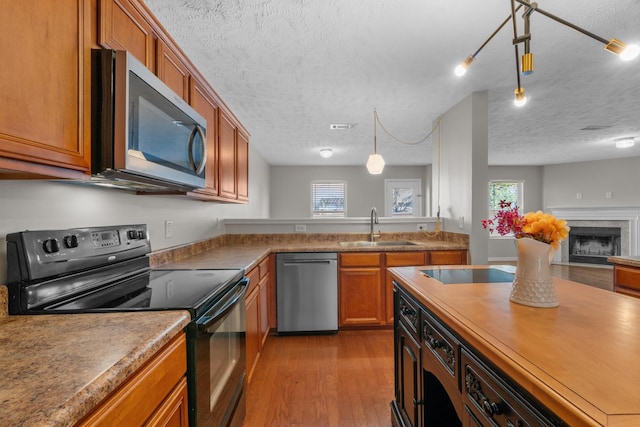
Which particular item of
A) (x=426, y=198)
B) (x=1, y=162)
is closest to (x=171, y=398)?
(x=1, y=162)

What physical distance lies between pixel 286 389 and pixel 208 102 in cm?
215

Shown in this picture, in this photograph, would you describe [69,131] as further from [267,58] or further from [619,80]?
[619,80]

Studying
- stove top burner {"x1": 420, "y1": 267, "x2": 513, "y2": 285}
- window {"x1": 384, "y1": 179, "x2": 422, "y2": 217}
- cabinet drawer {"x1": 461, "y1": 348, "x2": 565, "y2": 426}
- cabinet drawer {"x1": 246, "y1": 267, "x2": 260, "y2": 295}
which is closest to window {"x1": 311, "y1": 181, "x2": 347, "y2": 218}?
window {"x1": 384, "y1": 179, "x2": 422, "y2": 217}

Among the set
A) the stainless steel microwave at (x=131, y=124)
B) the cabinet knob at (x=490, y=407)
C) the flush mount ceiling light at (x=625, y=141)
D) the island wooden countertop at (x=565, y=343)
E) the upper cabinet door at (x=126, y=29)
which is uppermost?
the flush mount ceiling light at (x=625, y=141)

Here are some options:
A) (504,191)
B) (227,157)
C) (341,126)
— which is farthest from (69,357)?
(504,191)

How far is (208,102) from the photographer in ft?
7.32

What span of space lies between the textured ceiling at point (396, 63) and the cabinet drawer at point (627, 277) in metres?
1.57

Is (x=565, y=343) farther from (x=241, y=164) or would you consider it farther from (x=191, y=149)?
(x=241, y=164)

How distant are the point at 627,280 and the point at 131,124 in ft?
10.6

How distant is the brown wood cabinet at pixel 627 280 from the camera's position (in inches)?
83.6

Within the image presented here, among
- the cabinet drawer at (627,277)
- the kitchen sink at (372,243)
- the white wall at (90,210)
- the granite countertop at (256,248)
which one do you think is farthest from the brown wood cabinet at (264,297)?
the cabinet drawer at (627,277)

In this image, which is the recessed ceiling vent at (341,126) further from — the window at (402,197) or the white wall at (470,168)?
the window at (402,197)

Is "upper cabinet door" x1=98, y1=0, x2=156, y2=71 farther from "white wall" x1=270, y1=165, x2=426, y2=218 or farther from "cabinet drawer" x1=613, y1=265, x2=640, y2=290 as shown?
"white wall" x1=270, y1=165, x2=426, y2=218

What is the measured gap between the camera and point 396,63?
2264mm
